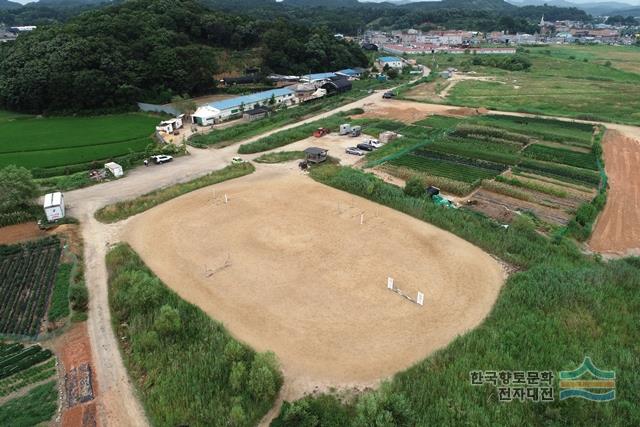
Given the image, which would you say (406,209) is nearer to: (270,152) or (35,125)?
(270,152)

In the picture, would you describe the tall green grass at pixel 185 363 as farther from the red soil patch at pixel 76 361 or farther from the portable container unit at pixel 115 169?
the portable container unit at pixel 115 169

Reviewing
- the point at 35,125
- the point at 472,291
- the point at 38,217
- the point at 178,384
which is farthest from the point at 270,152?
the point at 35,125

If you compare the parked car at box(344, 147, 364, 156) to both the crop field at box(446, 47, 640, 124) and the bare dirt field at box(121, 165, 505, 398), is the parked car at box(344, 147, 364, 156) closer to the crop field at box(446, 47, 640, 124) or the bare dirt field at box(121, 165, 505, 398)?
the bare dirt field at box(121, 165, 505, 398)

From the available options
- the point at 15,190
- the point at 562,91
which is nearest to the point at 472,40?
the point at 562,91

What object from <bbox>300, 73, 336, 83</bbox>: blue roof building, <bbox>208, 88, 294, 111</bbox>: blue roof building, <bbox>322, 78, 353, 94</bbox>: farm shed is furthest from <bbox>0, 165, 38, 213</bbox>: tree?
<bbox>300, 73, 336, 83</bbox>: blue roof building

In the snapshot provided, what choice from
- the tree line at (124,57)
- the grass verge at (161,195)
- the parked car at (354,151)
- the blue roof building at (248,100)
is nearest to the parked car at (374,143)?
the parked car at (354,151)

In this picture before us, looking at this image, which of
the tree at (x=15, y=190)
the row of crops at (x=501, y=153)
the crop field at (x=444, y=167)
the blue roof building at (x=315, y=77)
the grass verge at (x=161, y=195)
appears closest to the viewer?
the tree at (x=15, y=190)
